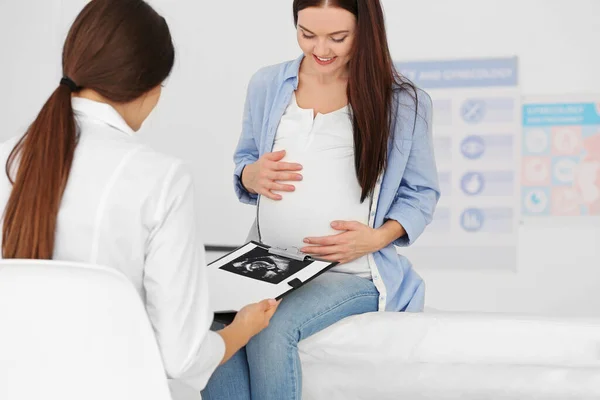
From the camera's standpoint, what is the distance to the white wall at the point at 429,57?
3.58 metres

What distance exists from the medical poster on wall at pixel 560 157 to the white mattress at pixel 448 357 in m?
1.97

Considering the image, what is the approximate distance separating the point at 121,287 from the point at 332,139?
0.94 m

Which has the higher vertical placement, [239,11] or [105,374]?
[239,11]

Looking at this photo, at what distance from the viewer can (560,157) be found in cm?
362

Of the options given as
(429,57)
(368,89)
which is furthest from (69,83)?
(429,57)

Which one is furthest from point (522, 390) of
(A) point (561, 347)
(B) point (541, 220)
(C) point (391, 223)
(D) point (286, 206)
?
(B) point (541, 220)

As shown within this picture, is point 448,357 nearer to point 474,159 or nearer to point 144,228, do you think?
point 144,228

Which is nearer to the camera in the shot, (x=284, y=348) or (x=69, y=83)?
(x=69, y=83)

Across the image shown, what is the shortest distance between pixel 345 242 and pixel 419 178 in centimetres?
28

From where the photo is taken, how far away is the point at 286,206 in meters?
1.91

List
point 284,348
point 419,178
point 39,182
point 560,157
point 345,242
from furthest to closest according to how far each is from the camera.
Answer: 1. point 560,157
2. point 419,178
3. point 345,242
4. point 284,348
5. point 39,182

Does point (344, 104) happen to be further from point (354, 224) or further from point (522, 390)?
point (522, 390)

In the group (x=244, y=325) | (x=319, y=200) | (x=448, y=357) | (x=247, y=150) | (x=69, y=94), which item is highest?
(x=69, y=94)

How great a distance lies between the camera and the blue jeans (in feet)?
5.36
